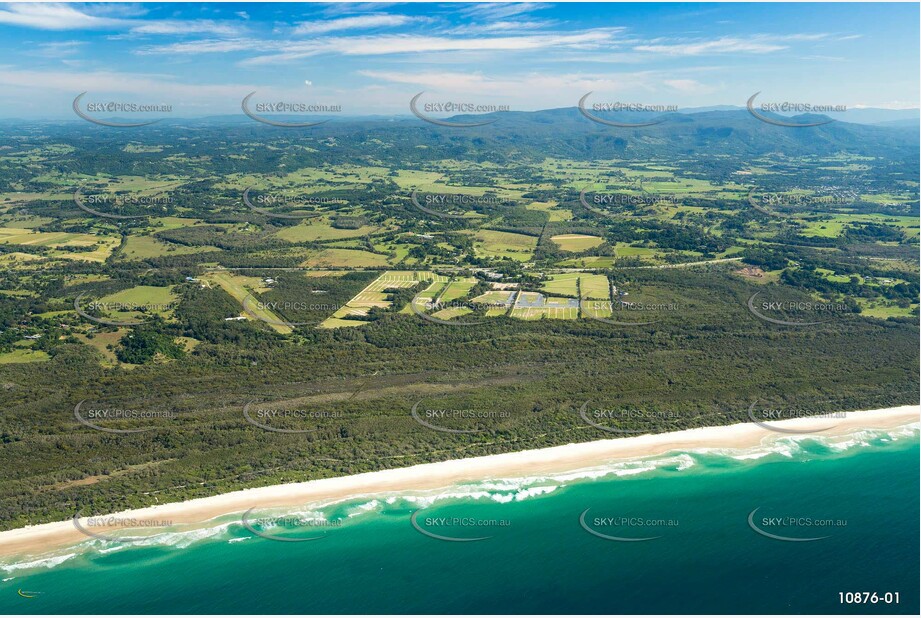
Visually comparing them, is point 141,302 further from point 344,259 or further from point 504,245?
point 504,245

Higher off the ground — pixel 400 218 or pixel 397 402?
pixel 400 218

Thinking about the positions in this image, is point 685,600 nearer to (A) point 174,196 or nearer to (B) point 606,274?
(B) point 606,274

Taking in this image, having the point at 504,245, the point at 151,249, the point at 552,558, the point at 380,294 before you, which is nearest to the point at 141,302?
the point at 380,294

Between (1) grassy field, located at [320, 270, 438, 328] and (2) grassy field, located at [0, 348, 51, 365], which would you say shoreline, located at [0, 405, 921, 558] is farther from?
(1) grassy field, located at [320, 270, 438, 328]

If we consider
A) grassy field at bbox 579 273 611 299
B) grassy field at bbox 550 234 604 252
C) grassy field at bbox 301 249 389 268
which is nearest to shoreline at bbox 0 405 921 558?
grassy field at bbox 579 273 611 299

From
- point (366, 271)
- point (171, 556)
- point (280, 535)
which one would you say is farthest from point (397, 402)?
point (366, 271)

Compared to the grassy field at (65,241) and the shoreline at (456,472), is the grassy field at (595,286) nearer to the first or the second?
the shoreline at (456,472)

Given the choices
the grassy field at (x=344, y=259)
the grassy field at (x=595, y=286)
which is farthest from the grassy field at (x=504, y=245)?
the grassy field at (x=344, y=259)
